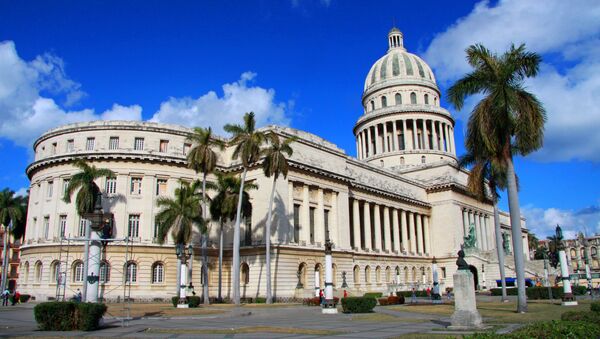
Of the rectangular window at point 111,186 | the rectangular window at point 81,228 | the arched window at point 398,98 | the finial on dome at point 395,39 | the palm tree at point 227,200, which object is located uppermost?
the finial on dome at point 395,39

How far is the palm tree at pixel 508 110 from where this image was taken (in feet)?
98.4

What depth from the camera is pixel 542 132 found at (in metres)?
30.1

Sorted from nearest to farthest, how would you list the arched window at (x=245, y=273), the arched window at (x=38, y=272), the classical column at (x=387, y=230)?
the arched window at (x=38, y=272)
the arched window at (x=245, y=273)
the classical column at (x=387, y=230)

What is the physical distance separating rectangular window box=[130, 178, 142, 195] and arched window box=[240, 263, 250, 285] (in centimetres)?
1319

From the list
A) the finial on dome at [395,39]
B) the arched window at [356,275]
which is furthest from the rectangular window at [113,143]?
the finial on dome at [395,39]

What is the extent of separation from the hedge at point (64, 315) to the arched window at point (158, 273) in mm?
29918

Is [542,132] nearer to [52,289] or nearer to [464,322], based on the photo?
[464,322]

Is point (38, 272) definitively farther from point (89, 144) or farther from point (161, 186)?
point (161, 186)

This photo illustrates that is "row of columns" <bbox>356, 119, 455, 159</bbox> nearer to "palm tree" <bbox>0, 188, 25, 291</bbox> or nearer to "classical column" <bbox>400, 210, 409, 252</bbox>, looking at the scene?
"classical column" <bbox>400, 210, 409, 252</bbox>

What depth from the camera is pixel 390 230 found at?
7319 cm

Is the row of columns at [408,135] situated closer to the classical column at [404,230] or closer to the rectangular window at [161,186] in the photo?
the classical column at [404,230]

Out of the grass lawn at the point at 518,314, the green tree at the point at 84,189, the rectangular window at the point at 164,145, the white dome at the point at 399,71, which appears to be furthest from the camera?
the white dome at the point at 399,71

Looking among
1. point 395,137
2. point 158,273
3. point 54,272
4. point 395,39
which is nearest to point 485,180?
point 158,273

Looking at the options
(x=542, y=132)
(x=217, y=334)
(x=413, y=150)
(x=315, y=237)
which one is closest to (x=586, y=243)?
(x=413, y=150)
